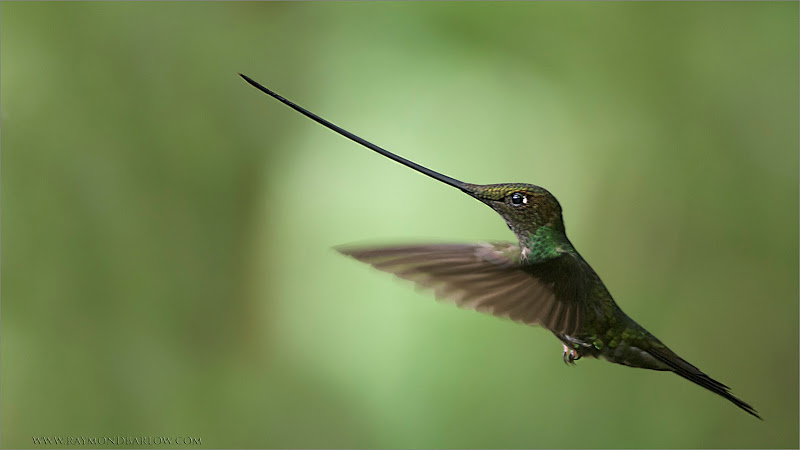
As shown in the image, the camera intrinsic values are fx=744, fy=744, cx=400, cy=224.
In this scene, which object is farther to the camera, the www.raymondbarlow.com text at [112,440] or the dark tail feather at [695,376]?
the www.raymondbarlow.com text at [112,440]

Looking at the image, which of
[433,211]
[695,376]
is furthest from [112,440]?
[695,376]

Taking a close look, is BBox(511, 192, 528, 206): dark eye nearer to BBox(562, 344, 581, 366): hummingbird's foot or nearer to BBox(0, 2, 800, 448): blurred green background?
BBox(562, 344, 581, 366): hummingbird's foot

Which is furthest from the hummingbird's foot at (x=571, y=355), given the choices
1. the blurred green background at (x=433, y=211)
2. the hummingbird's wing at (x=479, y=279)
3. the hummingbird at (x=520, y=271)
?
the blurred green background at (x=433, y=211)

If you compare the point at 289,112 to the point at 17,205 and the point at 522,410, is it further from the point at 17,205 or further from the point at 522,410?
the point at 522,410

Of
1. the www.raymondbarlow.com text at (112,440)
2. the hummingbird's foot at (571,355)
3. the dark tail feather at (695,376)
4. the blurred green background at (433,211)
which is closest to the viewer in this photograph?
the dark tail feather at (695,376)

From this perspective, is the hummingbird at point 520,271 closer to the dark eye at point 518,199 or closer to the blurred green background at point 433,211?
the dark eye at point 518,199

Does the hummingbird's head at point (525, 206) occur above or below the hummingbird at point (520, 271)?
above
